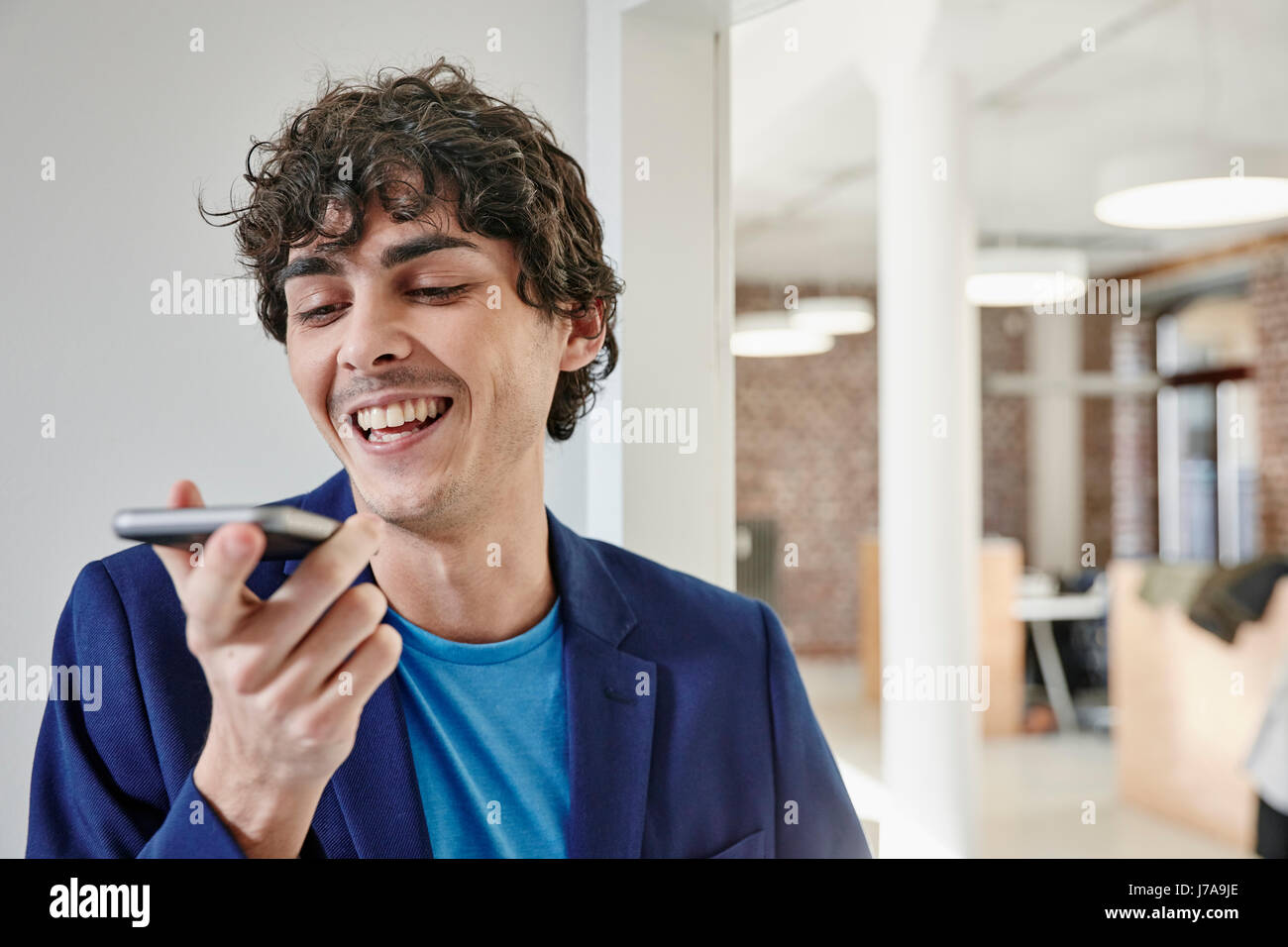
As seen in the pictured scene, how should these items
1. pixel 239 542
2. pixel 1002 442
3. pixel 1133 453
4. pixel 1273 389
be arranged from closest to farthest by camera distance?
1. pixel 239 542
2. pixel 1273 389
3. pixel 1133 453
4. pixel 1002 442

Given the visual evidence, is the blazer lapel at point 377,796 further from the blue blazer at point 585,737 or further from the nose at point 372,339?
the nose at point 372,339

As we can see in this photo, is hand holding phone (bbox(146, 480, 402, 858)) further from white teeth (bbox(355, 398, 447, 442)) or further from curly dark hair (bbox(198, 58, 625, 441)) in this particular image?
curly dark hair (bbox(198, 58, 625, 441))

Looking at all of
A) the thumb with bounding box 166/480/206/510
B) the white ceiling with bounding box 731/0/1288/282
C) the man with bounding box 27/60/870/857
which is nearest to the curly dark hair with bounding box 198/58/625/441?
the man with bounding box 27/60/870/857

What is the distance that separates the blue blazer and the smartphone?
0.26 meters

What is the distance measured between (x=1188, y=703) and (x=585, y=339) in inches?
133

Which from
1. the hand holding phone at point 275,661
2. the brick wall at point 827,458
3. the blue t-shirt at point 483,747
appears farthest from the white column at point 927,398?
the brick wall at point 827,458

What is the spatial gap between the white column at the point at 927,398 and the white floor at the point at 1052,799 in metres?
0.92

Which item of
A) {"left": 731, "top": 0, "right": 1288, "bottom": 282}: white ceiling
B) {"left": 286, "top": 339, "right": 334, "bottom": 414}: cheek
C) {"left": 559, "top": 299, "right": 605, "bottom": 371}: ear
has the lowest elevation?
{"left": 286, "top": 339, "right": 334, "bottom": 414}: cheek

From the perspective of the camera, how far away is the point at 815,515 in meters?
7.27

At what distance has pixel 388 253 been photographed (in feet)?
3.28

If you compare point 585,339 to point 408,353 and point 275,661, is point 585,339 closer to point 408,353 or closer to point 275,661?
point 408,353

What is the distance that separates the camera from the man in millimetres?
984

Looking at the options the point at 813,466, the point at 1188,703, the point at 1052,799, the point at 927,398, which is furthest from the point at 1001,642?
the point at 927,398
